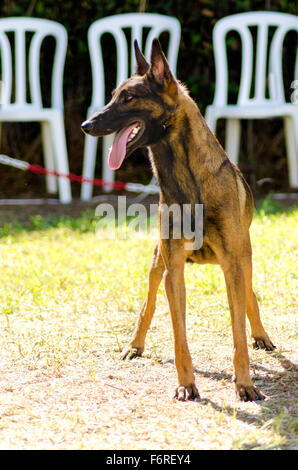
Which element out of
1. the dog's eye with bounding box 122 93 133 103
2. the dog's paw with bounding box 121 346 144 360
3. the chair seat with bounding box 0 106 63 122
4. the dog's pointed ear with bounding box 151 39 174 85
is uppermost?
the dog's pointed ear with bounding box 151 39 174 85

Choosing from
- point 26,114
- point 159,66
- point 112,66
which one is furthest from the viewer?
point 112,66

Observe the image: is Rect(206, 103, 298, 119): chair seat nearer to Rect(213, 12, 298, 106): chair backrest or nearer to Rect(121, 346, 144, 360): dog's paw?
Rect(213, 12, 298, 106): chair backrest

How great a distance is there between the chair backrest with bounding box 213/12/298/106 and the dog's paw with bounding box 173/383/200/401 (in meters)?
A: 4.41

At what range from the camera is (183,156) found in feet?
9.40

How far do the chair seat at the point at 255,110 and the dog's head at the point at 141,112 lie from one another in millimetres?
3766

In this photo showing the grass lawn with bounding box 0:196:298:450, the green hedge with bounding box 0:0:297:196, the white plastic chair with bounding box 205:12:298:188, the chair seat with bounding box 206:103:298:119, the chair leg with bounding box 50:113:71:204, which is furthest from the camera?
the green hedge with bounding box 0:0:297:196

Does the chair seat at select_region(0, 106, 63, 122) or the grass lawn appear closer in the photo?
the grass lawn

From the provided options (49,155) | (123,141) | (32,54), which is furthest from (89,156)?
(123,141)

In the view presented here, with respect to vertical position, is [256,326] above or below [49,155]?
below

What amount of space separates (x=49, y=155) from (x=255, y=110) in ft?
7.01

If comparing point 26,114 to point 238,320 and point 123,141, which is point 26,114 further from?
point 238,320

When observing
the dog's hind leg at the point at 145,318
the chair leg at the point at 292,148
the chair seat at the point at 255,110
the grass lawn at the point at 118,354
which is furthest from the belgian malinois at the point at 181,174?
the chair leg at the point at 292,148

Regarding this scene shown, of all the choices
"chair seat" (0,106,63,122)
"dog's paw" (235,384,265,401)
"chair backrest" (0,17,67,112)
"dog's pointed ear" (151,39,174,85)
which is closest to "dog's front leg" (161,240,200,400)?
"dog's paw" (235,384,265,401)

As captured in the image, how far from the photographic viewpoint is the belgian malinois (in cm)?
281
